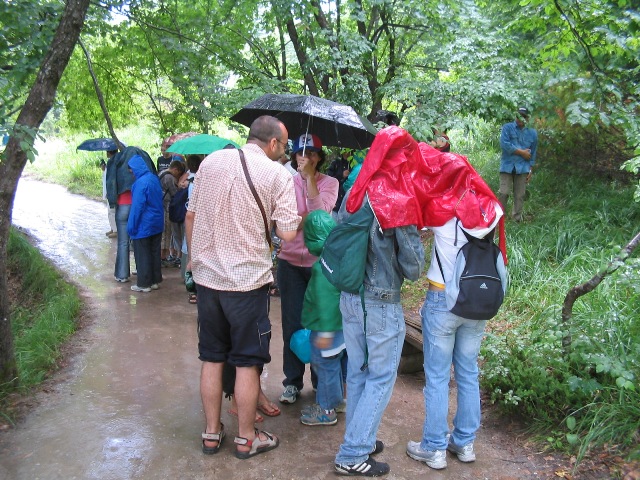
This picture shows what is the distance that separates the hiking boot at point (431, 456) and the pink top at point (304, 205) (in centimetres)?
132

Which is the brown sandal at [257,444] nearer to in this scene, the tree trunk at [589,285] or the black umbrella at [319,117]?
the tree trunk at [589,285]

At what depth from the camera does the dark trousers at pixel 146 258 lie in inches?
263

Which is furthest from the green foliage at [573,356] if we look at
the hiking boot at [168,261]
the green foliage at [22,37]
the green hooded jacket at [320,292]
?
the hiking boot at [168,261]

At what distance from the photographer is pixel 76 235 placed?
32.3ft

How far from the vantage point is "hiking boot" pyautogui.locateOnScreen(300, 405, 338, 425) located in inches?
146

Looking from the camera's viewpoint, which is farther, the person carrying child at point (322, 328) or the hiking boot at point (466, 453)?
the person carrying child at point (322, 328)

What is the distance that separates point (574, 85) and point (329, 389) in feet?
20.2

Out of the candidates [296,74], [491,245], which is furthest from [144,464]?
[296,74]

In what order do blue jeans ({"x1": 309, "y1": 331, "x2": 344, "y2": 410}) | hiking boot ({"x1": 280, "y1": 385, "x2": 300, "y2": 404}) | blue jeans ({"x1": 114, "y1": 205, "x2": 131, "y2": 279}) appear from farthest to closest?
blue jeans ({"x1": 114, "y1": 205, "x2": 131, "y2": 279}), hiking boot ({"x1": 280, "y1": 385, "x2": 300, "y2": 404}), blue jeans ({"x1": 309, "y1": 331, "x2": 344, "y2": 410})

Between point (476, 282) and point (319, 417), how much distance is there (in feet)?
4.88

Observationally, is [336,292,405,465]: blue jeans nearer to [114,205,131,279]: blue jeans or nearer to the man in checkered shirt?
the man in checkered shirt

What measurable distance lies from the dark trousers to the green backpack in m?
Answer: 4.25

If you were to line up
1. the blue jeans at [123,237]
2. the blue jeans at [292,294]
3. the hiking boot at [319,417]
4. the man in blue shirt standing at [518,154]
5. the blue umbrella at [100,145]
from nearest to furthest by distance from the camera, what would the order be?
the hiking boot at [319,417] < the blue jeans at [292,294] < the blue jeans at [123,237] < the man in blue shirt standing at [518,154] < the blue umbrella at [100,145]

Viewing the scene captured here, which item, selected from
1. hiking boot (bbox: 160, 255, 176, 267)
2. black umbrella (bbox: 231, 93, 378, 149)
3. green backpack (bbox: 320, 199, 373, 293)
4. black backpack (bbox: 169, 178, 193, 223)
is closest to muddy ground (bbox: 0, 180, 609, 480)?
green backpack (bbox: 320, 199, 373, 293)
